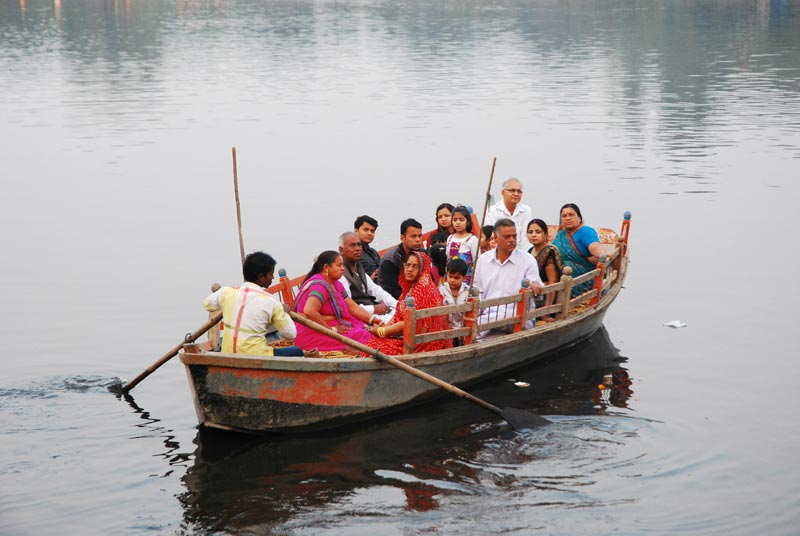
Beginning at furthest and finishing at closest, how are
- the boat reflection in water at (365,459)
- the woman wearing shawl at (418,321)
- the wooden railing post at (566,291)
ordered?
the wooden railing post at (566,291) < the woman wearing shawl at (418,321) < the boat reflection in water at (365,459)

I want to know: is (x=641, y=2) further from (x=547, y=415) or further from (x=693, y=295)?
(x=547, y=415)

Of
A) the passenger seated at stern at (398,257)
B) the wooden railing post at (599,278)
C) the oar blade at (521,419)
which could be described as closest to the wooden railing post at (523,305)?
the oar blade at (521,419)

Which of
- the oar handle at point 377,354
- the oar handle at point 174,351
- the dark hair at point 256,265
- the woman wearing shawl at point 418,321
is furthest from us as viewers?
the woman wearing shawl at point 418,321

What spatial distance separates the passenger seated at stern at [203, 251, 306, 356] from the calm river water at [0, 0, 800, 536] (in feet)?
3.49

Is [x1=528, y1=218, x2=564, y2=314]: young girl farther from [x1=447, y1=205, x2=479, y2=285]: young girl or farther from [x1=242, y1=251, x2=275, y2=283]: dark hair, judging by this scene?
[x1=242, y1=251, x2=275, y2=283]: dark hair

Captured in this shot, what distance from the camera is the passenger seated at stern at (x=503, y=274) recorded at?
36.5ft

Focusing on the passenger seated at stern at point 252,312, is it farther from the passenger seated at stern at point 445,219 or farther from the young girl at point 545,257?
the passenger seated at stern at point 445,219

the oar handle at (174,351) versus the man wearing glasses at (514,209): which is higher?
the man wearing glasses at (514,209)

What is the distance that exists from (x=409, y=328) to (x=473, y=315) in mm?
898

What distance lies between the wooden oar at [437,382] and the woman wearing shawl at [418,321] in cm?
36

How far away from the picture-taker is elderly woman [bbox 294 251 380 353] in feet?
32.2

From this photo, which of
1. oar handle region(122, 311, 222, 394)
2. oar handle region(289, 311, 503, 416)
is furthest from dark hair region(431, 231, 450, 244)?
oar handle region(122, 311, 222, 394)

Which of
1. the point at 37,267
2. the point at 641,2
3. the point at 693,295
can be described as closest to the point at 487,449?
the point at 693,295

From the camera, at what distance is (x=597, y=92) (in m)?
35.8
